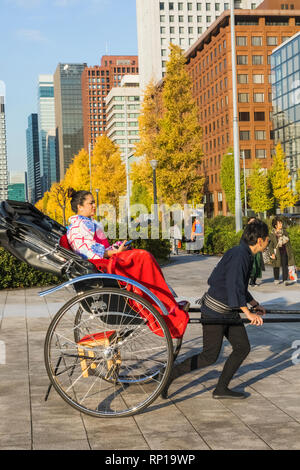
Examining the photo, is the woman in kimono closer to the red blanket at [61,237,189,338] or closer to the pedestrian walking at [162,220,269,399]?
the red blanket at [61,237,189,338]

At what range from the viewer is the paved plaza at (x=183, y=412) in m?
4.05

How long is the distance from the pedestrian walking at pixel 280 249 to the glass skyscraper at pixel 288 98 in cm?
5560

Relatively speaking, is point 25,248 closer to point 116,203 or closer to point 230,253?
point 230,253

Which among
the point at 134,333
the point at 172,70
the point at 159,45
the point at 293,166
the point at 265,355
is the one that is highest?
the point at 159,45

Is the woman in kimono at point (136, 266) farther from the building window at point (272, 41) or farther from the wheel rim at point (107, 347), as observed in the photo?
the building window at point (272, 41)

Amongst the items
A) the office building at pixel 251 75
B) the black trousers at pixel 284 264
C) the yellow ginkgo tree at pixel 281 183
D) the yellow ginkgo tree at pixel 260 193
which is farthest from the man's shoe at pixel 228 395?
the office building at pixel 251 75

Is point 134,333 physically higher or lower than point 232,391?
higher

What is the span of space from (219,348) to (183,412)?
0.67 m

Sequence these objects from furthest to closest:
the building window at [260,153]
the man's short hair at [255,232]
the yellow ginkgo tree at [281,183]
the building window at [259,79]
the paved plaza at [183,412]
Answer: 1. the building window at [259,79]
2. the building window at [260,153]
3. the yellow ginkgo tree at [281,183]
4. the man's short hair at [255,232]
5. the paved plaza at [183,412]

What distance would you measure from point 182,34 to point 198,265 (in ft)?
372

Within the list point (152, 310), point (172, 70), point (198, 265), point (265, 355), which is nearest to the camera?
point (152, 310)

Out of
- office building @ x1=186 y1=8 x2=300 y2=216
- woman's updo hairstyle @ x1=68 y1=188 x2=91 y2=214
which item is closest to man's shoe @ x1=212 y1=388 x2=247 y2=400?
woman's updo hairstyle @ x1=68 y1=188 x2=91 y2=214
